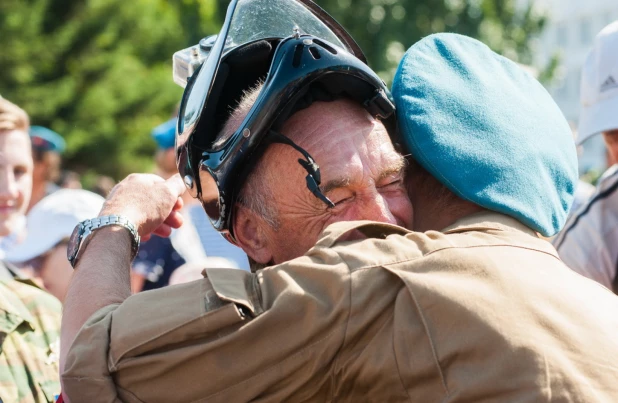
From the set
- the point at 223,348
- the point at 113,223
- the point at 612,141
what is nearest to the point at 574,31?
the point at 612,141

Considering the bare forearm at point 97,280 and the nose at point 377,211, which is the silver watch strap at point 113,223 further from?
the nose at point 377,211

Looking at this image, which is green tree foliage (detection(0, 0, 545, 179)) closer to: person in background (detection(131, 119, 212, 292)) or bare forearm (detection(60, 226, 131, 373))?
person in background (detection(131, 119, 212, 292))

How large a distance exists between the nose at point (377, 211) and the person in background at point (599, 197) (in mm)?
1800

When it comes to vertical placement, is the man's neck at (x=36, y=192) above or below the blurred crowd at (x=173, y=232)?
below

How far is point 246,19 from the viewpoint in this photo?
2652mm

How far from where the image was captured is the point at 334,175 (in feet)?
7.73

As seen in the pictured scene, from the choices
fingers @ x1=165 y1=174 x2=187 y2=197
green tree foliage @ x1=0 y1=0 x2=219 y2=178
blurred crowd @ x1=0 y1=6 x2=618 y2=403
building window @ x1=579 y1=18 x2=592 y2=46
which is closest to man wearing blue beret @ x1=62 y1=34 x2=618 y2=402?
fingers @ x1=165 y1=174 x2=187 y2=197

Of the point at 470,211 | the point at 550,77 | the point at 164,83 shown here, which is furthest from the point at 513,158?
the point at 164,83

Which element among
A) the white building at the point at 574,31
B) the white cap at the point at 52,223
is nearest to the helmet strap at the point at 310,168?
the white cap at the point at 52,223

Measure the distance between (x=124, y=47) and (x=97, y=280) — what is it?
25414 mm

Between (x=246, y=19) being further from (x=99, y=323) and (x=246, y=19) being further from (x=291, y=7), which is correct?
(x=99, y=323)

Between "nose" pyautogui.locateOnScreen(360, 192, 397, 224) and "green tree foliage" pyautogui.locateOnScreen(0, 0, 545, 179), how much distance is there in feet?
57.3

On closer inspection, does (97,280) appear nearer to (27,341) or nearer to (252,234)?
(252,234)

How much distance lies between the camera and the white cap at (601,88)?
13.0ft
